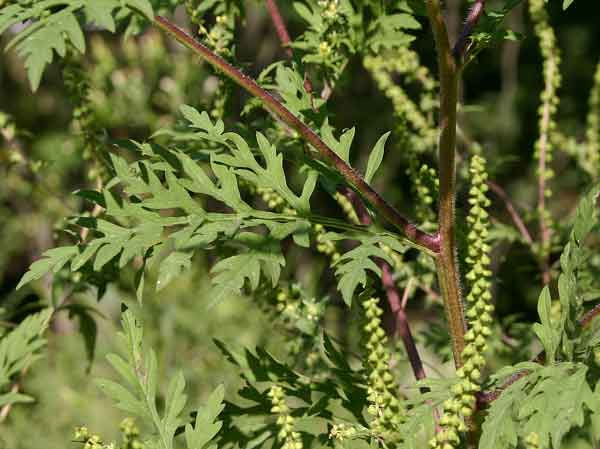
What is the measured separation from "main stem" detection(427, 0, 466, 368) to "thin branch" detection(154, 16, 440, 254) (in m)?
0.03

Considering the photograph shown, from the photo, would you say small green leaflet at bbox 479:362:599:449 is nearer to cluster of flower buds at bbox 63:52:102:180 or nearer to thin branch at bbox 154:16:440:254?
thin branch at bbox 154:16:440:254

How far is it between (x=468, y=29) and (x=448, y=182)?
294 millimetres

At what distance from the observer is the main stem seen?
1.58 m

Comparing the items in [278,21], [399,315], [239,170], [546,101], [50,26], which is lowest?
[399,315]

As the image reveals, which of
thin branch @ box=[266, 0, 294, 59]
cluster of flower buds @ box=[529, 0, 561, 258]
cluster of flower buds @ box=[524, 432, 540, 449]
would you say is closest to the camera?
cluster of flower buds @ box=[524, 432, 540, 449]

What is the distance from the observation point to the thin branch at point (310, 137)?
159cm

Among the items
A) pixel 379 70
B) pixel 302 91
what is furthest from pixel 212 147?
pixel 379 70

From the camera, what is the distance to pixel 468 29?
170 cm

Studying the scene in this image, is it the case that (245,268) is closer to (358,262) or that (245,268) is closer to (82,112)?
(358,262)

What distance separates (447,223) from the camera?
65.6 inches

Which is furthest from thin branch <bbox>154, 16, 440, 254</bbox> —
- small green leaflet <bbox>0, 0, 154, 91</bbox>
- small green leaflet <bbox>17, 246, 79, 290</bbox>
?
small green leaflet <bbox>17, 246, 79, 290</bbox>

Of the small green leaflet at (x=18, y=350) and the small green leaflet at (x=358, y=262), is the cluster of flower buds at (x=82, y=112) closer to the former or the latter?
the small green leaflet at (x=18, y=350)

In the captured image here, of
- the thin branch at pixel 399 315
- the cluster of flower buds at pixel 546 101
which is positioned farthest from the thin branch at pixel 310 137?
the cluster of flower buds at pixel 546 101

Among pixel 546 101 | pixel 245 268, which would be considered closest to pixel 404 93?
pixel 546 101
